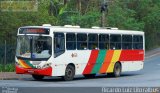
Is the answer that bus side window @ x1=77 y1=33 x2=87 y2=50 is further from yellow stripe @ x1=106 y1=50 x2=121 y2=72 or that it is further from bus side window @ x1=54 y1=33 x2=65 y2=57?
yellow stripe @ x1=106 y1=50 x2=121 y2=72

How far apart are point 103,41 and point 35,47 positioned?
5.48 meters

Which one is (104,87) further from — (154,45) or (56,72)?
(154,45)

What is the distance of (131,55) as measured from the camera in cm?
3466

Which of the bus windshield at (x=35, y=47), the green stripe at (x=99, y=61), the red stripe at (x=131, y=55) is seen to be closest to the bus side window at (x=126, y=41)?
the red stripe at (x=131, y=55)

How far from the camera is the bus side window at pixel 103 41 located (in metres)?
31.5

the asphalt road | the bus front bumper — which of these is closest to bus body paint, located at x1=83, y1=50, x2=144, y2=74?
the asphalt road

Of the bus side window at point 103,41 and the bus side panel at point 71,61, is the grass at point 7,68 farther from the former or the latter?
the bus side window at point 103,41

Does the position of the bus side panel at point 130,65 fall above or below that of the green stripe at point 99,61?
below

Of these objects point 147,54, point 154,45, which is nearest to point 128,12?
point 147,54

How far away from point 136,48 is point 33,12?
32.9 feet

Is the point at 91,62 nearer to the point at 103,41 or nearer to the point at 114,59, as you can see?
the point at 103,41

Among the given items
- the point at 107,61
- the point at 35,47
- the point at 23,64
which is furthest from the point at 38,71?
the point at 107,61

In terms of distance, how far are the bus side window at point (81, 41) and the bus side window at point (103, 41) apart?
62.0 inches

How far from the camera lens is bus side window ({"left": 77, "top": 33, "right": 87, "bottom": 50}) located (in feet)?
→ 96.9
